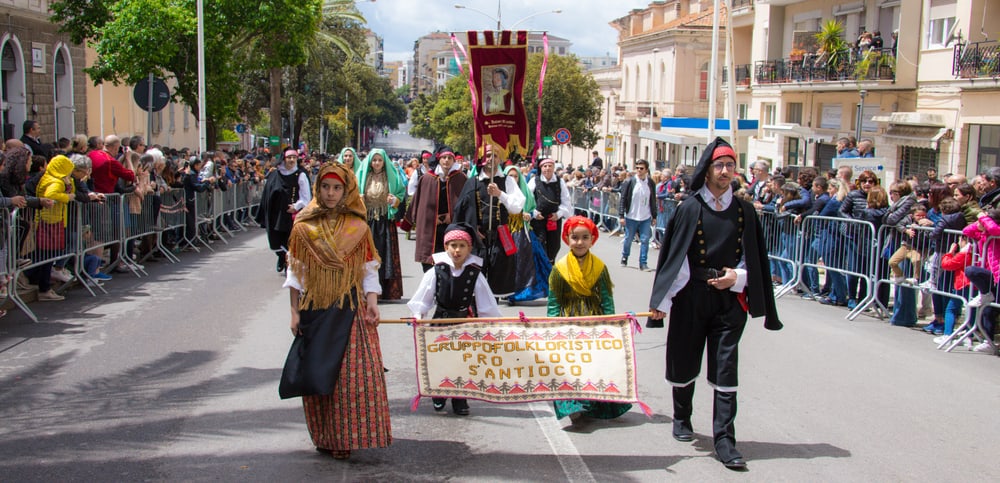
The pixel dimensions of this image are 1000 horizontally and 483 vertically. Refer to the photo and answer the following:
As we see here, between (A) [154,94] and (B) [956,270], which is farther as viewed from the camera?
(A) [154,94]

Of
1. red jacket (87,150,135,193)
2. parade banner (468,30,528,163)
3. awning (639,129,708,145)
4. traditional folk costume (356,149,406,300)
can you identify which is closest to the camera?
parade banner (468,30,528,163)

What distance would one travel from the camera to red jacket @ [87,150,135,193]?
13859 mm

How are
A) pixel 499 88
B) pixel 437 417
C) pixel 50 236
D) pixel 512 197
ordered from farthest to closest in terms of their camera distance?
pixel 50 236
pixel 512 197
pixel 499 88
pixel 437 417

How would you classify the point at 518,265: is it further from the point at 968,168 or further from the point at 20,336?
the point at 968,168

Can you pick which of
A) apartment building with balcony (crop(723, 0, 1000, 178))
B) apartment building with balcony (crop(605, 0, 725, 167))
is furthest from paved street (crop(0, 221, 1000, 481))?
apartment building with balcony (crop(605, 0, 725, 167))

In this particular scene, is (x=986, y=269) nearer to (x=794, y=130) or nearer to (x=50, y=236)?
(x=50, y=236)

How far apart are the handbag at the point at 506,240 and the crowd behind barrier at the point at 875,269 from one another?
2.09m

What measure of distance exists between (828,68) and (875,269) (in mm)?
21071

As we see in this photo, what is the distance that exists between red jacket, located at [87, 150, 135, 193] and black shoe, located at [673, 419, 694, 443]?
33.0 feet

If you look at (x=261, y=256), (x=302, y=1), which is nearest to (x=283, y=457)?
(x=261, y=256)

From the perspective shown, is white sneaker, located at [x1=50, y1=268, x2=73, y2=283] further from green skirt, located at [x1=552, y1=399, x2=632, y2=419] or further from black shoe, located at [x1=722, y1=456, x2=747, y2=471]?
black shoe, located at [x1=722, y1=456, x2=747, y2=471]

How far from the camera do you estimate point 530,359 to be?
20.8ft

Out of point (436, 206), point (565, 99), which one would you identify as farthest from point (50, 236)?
point (565, 99)

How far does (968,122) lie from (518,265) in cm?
1674
